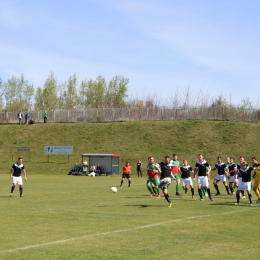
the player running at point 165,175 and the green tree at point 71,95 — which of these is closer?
the player running at point 165,175

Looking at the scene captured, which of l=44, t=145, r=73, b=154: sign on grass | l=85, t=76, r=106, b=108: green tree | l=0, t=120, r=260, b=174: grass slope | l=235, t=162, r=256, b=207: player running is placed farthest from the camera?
l=85, t=76, r=106, b=108: green tree

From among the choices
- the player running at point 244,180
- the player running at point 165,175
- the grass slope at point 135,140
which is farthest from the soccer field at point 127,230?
the grass slope at point 135,140

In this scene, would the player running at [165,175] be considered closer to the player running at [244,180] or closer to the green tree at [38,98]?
the player running at [244,180]

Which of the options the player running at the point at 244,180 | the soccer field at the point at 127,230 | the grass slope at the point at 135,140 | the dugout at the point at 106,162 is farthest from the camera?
the grass slope at the point at 135,140

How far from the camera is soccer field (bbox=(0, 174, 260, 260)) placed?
488 inches

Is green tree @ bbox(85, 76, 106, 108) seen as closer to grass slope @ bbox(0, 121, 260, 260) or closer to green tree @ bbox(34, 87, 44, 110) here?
green tree @ bbox(34, 87, 44, 110)

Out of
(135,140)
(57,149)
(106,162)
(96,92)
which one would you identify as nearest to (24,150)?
(57,149)

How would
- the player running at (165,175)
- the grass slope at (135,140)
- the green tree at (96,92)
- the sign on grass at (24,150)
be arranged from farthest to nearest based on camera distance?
the green tree at (96,92)
the sign on grass at (24,150)
the grass slope at (135,140)
the player running at (165,175)

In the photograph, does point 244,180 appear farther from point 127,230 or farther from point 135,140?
point 135,140

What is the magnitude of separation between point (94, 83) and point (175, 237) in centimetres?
9910

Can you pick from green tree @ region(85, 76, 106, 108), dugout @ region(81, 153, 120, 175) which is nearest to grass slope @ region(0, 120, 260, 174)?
dugout @ region(81, 153, 120, 175)

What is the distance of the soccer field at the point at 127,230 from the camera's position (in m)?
12.4

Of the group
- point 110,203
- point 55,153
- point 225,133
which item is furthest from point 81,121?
point 110,203

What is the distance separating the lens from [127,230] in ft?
52.0
